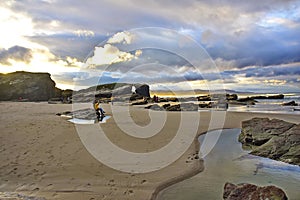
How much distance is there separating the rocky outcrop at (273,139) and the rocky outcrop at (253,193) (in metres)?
4.44

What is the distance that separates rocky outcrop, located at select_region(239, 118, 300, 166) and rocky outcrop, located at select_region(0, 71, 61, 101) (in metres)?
46.8

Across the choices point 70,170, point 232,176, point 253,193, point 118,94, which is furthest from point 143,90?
point 253,193

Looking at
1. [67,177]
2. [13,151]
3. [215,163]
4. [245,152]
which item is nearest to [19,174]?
[67,177]

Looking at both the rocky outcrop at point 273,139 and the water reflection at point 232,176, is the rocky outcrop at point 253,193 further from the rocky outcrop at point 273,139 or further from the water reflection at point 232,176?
the rocky outcrop at point 273,139

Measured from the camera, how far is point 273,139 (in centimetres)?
988

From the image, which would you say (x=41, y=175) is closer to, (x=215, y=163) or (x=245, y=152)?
(x=215, y=163)

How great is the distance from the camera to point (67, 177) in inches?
274

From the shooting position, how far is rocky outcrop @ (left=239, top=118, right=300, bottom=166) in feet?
28.7

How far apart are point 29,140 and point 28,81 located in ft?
154

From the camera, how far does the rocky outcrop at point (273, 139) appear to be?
875cm

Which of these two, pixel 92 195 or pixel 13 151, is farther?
pixel 13 151

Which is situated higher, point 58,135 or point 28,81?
point 28,81

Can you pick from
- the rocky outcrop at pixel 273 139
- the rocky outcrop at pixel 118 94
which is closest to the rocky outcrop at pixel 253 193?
the rocky outcrop at pixel 273 139

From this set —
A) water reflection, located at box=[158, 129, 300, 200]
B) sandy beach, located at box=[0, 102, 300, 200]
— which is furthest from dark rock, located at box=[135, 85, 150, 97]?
water reflection, located at box=[158, 129, 300, 200]
